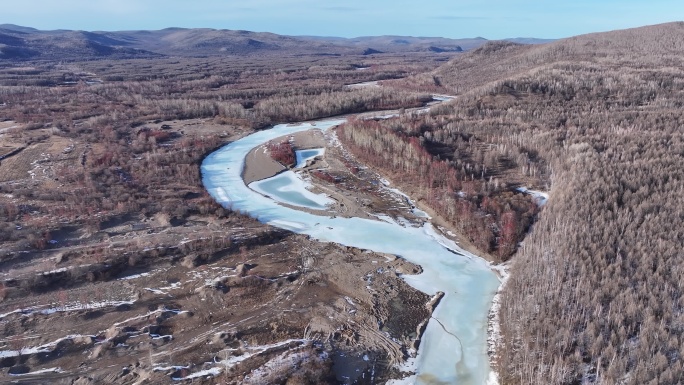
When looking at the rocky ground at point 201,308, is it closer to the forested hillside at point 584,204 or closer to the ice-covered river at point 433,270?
the ice-covered river at point 433,270

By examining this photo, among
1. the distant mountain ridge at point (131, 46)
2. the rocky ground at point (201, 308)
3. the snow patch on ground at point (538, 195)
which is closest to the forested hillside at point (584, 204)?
the snow patch on ground at point (538, 195)

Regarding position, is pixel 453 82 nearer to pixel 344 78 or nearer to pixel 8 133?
pixel 344 78

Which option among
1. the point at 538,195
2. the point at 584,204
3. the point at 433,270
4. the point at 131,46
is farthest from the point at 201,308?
the point at 131,46

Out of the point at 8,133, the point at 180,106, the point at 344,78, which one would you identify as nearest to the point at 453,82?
the point at 344,78

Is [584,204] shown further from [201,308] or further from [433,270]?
[201,308]

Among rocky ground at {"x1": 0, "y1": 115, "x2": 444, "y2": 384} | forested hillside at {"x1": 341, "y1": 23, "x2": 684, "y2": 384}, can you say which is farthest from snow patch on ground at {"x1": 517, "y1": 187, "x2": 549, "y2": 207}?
rocky ground at {"x1": 0, "y1": 115, "x2": 444, "y2": 384}

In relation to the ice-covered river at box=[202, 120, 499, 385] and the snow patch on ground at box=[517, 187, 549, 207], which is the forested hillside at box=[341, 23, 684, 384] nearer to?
the snow patch on ground at box=[517, 187, 549, 207]

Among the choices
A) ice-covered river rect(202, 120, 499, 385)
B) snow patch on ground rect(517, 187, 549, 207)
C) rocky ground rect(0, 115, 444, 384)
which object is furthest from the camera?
snow patch on ground rect(517, 187, 549, 207)
